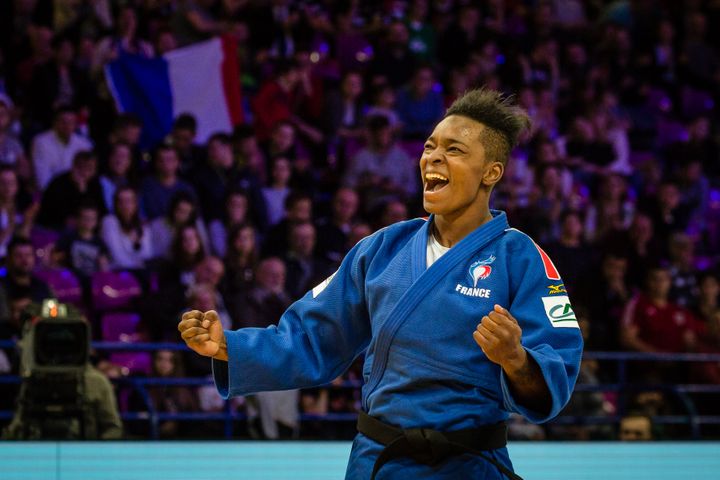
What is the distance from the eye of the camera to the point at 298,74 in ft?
29.2

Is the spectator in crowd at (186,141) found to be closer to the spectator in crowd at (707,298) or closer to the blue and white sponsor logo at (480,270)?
the spectator in crowd at (707,298)

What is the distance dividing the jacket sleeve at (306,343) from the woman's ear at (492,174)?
0.37m

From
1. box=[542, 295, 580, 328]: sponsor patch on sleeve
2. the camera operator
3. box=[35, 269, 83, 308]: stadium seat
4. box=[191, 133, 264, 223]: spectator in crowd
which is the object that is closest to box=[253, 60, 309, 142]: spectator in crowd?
box=[191, 133, 264, 223]: spectator in crowd

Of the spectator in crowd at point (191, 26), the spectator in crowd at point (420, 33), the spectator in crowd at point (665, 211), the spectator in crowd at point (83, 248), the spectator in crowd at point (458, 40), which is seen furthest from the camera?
the spectator in crowd at point (458, 40)

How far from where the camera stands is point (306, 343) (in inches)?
117

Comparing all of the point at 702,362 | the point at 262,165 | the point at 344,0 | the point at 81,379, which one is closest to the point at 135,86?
the point at 262,165

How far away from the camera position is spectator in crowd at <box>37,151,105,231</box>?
723cm

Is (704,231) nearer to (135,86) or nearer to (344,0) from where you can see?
(344,0)

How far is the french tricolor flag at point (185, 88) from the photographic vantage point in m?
8.17

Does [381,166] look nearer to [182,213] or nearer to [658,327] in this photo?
[182,213]

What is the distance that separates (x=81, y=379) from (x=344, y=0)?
5383 millimetres

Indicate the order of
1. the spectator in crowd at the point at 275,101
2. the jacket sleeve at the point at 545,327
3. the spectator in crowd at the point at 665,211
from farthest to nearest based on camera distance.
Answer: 1. the spectator in crowd at the point at 665,211
2. the spectator in crowd at the point at 275,101
3. the jacket sleeve at the point at 545,327

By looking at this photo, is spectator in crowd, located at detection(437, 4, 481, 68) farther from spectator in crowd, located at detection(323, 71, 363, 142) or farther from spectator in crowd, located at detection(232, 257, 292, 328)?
spectator in crowd, located at detection(232, 257, 292, 328)

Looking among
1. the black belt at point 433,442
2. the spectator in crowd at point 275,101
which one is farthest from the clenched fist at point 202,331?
the spectator in crowd at point 275,101
